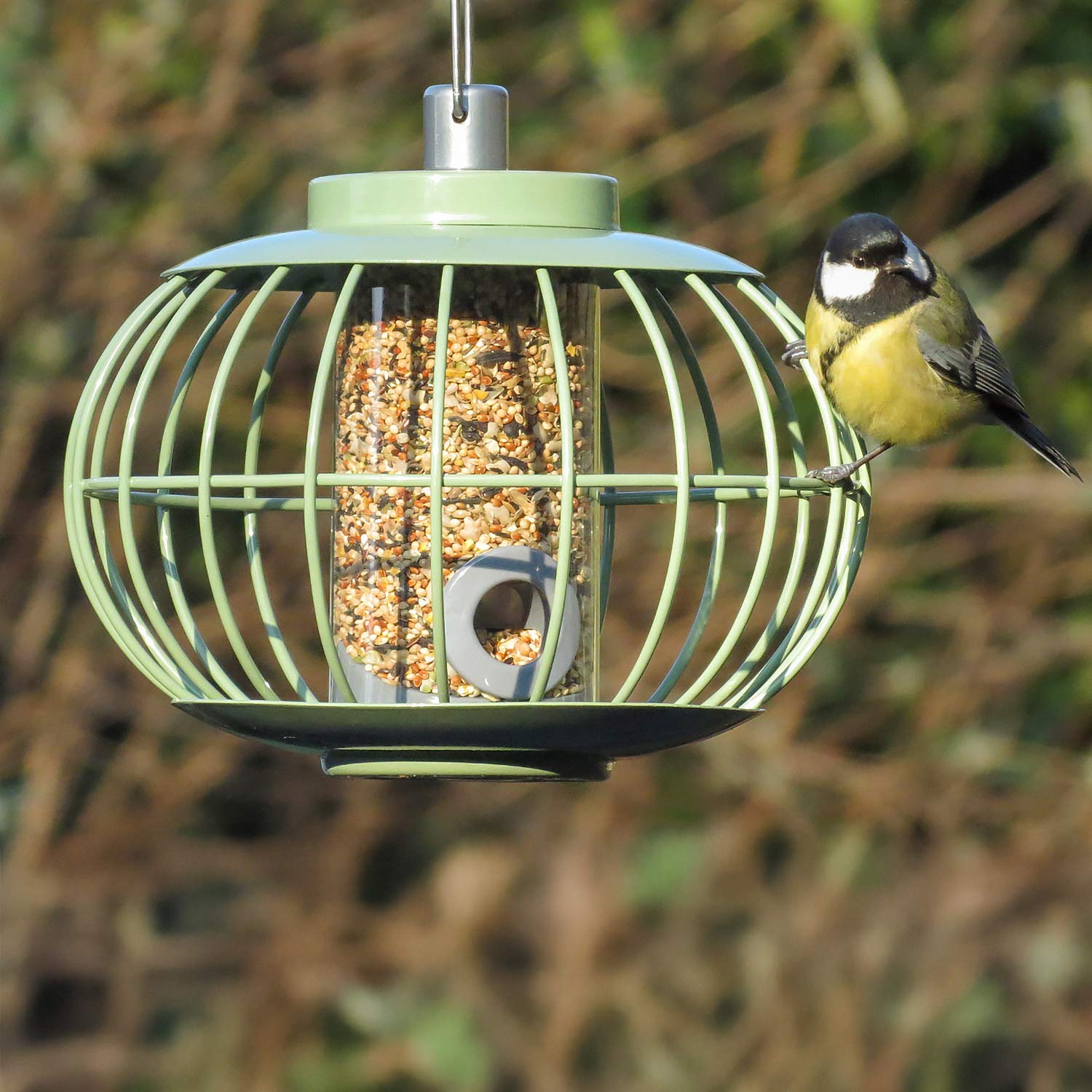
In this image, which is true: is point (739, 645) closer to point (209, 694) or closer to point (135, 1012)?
point (135, 1012)

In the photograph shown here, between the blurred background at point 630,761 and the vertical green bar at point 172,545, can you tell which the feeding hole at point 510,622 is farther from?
the blurred background at point 630,761

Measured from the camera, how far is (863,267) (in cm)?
408

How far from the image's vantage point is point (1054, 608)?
7.70 m

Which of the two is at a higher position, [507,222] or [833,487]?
[507,222]

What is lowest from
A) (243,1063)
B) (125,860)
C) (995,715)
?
(243,1063)

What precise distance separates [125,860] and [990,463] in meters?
3.68

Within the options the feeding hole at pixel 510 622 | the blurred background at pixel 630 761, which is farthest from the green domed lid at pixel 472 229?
the blurred background at pixel 630 761

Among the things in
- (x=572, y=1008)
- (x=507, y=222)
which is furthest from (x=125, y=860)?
(x=507, y=222)

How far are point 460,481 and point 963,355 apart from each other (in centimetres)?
165

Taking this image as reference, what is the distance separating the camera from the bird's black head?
13.2 feet

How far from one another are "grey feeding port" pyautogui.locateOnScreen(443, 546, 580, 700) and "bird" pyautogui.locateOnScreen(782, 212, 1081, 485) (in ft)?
2.68

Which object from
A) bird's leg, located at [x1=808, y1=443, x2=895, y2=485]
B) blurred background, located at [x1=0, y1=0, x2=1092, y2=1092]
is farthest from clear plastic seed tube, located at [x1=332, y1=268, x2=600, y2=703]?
blurred background, located at [x1=0, y1=0, x2=1092, y2=1092]

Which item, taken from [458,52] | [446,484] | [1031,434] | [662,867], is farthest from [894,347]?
[662,867]

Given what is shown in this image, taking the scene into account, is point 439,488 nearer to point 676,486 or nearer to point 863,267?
point 676,486
